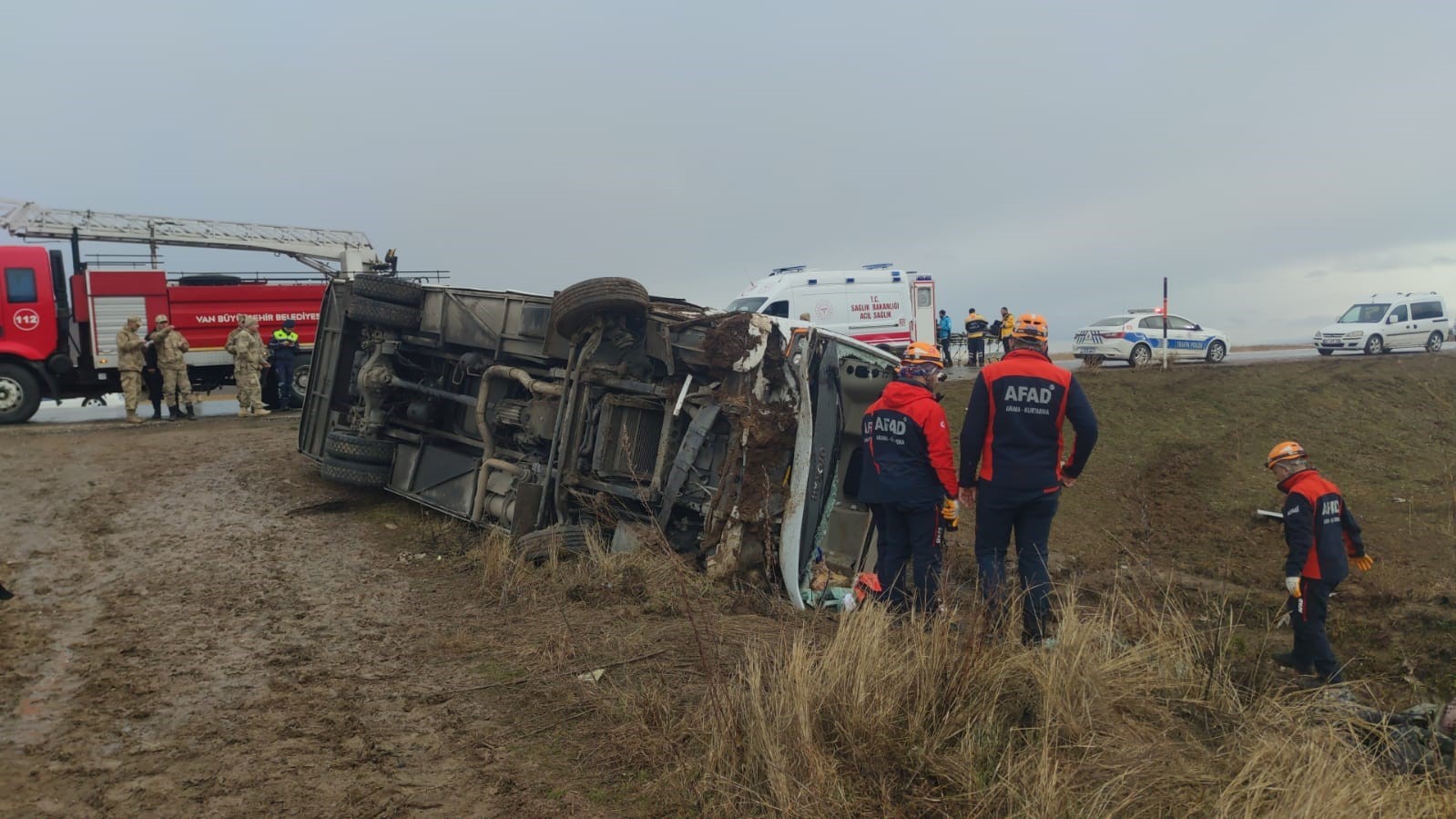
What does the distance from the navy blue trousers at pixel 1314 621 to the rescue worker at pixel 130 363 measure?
13.4 metres

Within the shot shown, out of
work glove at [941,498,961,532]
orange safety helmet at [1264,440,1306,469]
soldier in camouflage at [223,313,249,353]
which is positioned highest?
→ soldier in camouflage at [223,313,249,353]

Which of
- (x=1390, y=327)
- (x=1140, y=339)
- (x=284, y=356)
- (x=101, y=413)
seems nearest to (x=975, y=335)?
(x=1140, y=339)

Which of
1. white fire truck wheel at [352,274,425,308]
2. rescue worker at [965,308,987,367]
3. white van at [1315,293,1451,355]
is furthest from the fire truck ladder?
white van at [1315,293,1451,355]

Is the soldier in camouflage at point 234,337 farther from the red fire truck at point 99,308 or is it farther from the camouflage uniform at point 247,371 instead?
the red fire truck at point 99,308

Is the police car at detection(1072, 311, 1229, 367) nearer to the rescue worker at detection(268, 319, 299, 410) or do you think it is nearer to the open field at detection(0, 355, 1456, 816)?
the open field at detection(0, 355, 1456, 816)

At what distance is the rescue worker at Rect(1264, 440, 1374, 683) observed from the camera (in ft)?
19.9

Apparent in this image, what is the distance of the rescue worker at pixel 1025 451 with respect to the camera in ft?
16.1

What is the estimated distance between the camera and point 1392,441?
15125 mm

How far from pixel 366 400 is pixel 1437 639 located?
892 cm

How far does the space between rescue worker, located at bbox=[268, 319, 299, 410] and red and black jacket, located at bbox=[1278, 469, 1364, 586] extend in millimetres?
13381

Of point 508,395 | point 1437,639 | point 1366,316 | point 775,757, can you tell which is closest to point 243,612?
point 508,395

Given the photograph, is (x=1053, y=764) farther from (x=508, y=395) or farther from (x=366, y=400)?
(x=366, y=400)

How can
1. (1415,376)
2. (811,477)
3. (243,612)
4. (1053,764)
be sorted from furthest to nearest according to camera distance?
(1415,376) < (811,477) < (243,612) < (1053,764)

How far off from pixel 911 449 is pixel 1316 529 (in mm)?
2803
